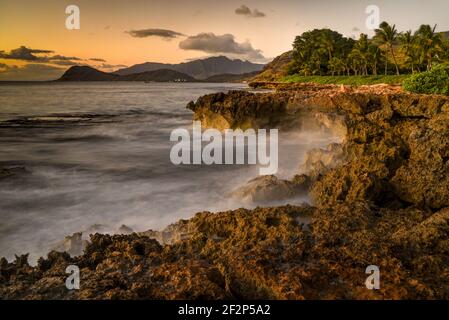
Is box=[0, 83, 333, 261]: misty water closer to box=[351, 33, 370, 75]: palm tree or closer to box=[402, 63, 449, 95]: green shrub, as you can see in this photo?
box=[402, 63, 449, 95]: green shrub

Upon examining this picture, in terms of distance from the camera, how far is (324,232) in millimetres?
5012

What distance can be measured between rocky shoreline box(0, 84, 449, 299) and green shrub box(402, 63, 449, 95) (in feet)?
41.5

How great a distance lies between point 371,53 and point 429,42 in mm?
12422

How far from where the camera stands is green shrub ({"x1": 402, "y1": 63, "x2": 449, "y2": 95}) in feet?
62.1

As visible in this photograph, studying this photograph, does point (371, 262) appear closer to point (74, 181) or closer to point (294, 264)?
point (294, 264)

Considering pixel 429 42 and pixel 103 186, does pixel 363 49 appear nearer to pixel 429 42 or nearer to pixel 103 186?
pixel 429 42

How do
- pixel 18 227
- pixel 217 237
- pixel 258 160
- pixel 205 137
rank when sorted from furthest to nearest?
pixel 205 137 → pixel 258 160 → pixel 18 227 → pixel 217 237

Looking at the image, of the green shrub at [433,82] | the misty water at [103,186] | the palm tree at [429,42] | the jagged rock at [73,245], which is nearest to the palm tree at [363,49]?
the palm tree at [429,42]

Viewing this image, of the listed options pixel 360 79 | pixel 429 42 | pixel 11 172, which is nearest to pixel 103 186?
pixel 11 172

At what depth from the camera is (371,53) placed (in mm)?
62938

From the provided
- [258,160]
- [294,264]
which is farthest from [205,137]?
[294,264]

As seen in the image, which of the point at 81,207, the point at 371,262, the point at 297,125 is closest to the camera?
the point at 371,262

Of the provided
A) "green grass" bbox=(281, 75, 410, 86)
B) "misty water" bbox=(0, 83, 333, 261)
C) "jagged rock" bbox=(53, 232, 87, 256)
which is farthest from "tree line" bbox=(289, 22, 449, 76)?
"jagged rock" bbox=(53, 232, 87, 256)
